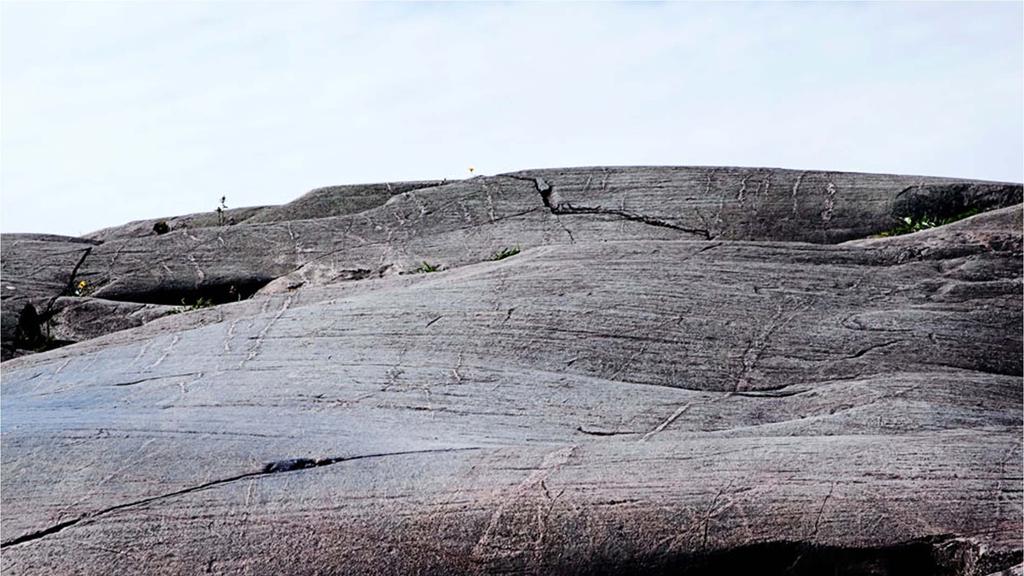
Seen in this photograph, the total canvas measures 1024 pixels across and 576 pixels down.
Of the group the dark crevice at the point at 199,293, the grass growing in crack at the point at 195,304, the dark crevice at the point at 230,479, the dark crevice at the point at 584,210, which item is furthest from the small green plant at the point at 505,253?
the dark crevice at the point at 230,479

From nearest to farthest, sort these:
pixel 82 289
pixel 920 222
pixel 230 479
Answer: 1. pixel 230 479
2. pixel 920 222
3. pixel 82 289

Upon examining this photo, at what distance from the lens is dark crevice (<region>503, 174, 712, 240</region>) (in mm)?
13938

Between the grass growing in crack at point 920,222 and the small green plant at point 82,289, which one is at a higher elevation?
the small green plant at point 82,289

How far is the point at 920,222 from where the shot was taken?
45.0 feet

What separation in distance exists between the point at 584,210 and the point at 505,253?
1.35 metres

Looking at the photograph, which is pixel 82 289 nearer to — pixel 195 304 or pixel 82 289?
pixel 82 289

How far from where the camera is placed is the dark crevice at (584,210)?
13.9m

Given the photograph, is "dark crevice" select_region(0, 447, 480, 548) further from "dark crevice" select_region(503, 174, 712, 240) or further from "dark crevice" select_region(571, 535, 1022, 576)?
"dark crevice" select_region(503, 174, 712, 240)

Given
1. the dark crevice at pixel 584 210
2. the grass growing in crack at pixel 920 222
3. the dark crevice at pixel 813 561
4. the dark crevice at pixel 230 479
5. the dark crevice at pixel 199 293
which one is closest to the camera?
the dark crevice at pixel 813 561

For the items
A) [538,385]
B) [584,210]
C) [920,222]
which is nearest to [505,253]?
[584,210]

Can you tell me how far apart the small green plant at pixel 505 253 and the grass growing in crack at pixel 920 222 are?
384 centimetres

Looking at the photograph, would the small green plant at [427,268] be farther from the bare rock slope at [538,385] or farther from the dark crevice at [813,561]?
the dark crevice at [813,561]

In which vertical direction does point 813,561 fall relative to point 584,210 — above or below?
below

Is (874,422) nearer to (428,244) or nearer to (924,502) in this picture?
(924,502)
